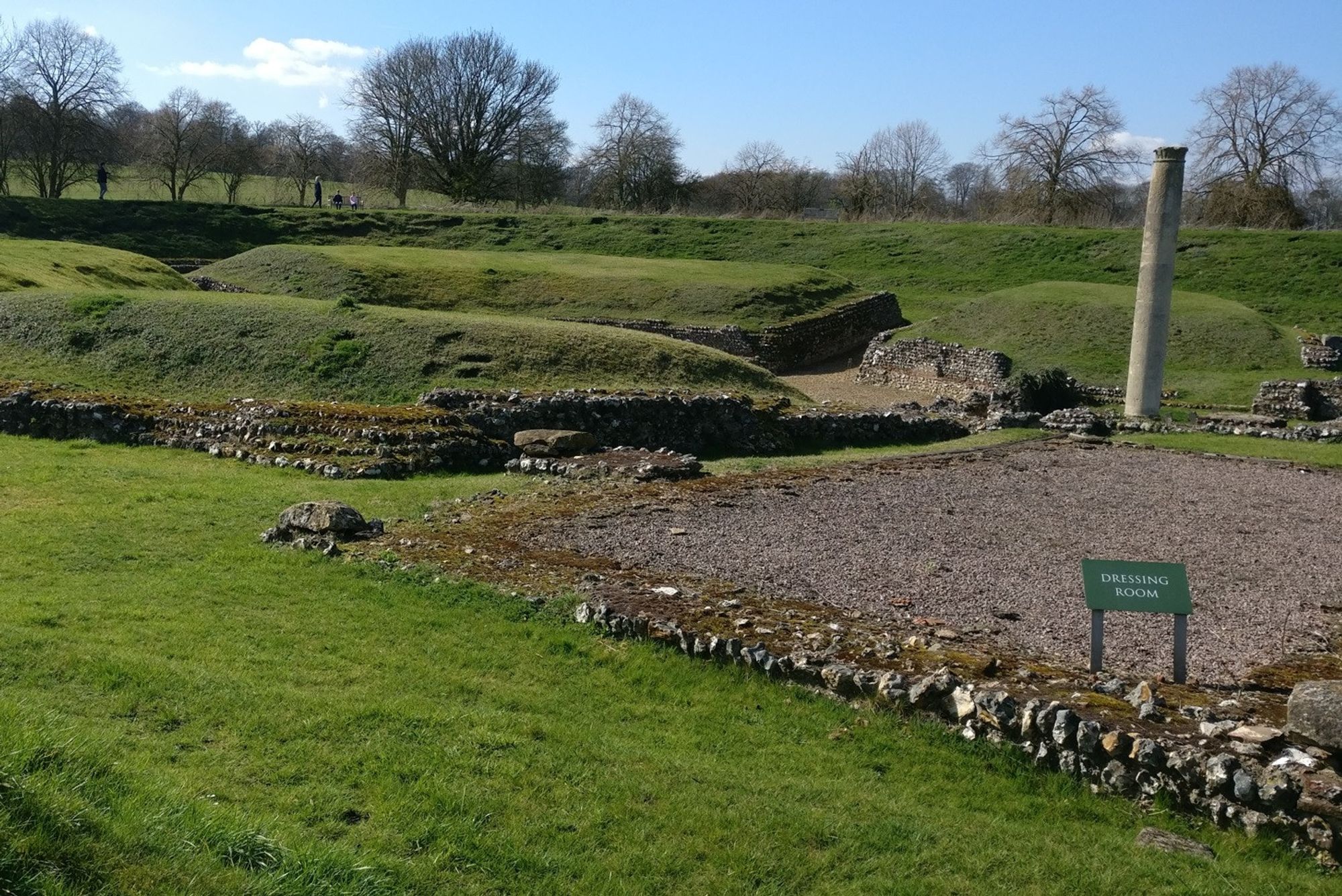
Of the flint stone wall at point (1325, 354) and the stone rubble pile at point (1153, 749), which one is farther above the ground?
the flint stone wall at point (1325, 354)

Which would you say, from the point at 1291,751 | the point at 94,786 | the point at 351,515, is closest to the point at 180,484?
the point at 351,515

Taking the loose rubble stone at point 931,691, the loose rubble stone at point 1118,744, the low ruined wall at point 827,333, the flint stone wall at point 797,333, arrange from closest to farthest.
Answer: the loose rubble stone at point 1118,744, the loose rubble stone at point 931,691, the flint stone wall at point 797,333, the low ruined wall at point 827,333

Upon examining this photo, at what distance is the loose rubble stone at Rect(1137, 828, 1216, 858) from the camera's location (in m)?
5.89

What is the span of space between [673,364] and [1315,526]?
14077mm

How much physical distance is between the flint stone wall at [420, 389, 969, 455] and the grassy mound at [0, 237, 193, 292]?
1587 centimetres

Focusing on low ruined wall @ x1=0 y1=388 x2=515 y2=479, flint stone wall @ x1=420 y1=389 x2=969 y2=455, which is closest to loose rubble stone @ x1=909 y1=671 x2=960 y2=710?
low ruined wall @ x1=0 y1=388 x2=515 y2=479

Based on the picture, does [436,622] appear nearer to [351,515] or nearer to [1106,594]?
[351,515]

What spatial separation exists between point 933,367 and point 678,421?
16.7 m

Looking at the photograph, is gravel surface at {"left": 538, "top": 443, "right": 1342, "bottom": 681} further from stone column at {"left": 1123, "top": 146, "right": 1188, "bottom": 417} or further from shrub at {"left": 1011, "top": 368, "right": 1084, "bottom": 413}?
shrub at {"left": 1011, "top": 368, "right": 1084, "bottom": 413}

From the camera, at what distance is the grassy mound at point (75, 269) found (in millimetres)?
29297

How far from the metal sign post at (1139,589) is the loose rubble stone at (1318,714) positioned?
0.94 m

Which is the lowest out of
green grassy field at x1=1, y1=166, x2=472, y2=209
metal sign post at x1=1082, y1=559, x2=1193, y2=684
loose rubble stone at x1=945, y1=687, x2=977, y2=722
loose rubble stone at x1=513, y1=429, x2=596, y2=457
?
loose rubble stone at x1=945, y1=687, x2=977, y2=722

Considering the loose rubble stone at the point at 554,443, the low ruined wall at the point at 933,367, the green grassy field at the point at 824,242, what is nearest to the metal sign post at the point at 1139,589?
the loose rubble stone at the point at 554,443

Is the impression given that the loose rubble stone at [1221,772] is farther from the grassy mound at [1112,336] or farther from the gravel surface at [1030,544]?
the grassy mound at [1112,336]
